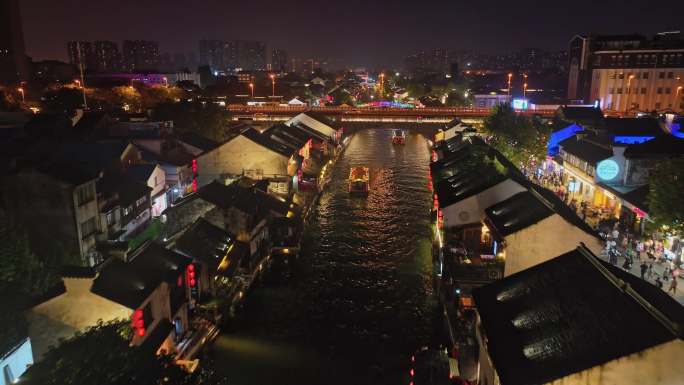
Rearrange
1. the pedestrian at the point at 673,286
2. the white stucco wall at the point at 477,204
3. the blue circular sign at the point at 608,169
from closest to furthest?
1. the pedestrian at the point at 673,286
2. the white stucco wall at the point at 477,204
3. the blue circular sign at the point at 608,169

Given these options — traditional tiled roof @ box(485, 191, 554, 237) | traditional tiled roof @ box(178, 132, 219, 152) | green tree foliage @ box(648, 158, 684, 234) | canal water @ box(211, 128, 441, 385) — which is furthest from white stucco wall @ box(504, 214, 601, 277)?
traditional tiled roof @ box(178, 132, 219, 152)

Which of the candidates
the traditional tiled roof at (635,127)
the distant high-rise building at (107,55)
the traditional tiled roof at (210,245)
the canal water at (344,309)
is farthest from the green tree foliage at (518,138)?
the distant high-rise building at (107,55)

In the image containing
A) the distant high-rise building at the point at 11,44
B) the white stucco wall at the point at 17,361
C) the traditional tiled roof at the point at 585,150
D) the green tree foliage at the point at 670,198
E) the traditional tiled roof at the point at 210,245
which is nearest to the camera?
the white stucco wall at the point at 17,361

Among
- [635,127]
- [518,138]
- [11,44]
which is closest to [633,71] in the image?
[518,138]

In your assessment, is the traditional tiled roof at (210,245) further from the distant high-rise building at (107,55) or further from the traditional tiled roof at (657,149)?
the distant high-rise building at (107,55)

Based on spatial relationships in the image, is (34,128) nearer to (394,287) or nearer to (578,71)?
(394,287)

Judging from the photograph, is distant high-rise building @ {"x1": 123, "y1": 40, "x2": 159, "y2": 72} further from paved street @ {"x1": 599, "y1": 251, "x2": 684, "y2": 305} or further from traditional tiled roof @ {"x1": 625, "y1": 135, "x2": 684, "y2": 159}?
paved street @ {"x1": 599, "y1": 251, "x2": 684, "y2": 305}
